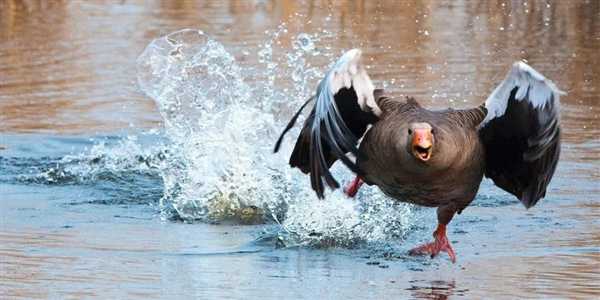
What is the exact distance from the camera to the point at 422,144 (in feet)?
24.9

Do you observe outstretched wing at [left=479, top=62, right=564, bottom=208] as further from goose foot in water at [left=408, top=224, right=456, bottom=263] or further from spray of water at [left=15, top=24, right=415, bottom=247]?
spray of water at [left=15, top=24, right=415, bottom=247]

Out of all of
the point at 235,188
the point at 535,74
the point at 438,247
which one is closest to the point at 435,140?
the point at 535,74

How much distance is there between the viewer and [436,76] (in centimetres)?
1557

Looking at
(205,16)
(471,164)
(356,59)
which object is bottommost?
(205,16)

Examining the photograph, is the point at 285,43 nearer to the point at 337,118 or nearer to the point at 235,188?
the point at 235,188

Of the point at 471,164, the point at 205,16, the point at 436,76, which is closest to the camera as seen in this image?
the point at 471,164

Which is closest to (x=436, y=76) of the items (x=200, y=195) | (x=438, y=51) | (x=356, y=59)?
(x=438, y=51)

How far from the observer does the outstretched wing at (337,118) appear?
834 centimetres

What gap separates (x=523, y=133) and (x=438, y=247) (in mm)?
873

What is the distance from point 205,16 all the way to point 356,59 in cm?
1235

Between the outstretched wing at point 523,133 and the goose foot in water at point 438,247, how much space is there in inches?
22.5

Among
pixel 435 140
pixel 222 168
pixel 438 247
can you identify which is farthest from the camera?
pixel 222 168

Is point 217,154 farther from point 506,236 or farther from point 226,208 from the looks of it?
point 506,236

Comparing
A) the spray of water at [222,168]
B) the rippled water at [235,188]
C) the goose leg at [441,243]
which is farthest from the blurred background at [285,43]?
the goose leg at [441,243]
